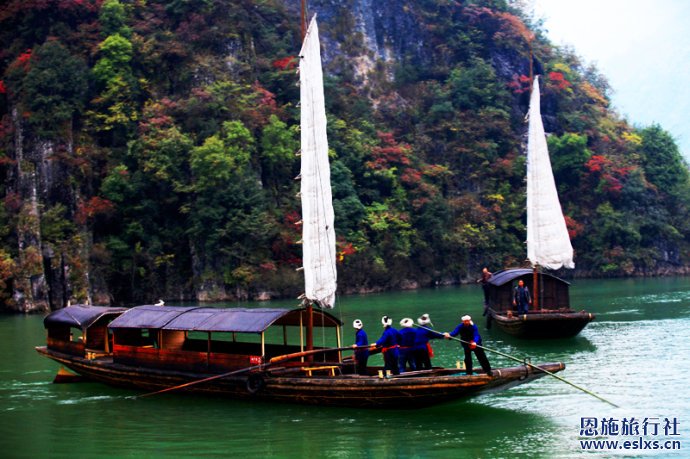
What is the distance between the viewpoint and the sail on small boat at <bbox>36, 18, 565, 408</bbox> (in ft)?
52.6

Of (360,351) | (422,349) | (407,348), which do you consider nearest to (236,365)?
(360,351)

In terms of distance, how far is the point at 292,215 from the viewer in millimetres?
50094

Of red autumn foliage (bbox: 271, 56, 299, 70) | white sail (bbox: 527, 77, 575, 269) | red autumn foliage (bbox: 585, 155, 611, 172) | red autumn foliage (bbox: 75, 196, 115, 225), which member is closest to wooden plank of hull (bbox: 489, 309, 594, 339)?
white sail (bbox: 527, 77, 575, 269)

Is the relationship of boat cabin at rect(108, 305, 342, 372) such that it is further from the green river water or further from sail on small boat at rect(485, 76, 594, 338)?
sail on small boat at rect(485, 76, 594, 338)

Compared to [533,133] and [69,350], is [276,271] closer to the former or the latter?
[533,133]

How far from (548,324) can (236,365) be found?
12824 mm

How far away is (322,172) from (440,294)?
30.0m

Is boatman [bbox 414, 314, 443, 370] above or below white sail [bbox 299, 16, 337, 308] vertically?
below

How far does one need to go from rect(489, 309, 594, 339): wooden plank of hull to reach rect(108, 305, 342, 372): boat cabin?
9.46m

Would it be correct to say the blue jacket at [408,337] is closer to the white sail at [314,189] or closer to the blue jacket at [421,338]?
the blue jacket at [421,338]

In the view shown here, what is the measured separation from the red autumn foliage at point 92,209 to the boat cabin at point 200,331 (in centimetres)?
2751

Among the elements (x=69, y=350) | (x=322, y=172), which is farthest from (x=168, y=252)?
(x=322, y=172)

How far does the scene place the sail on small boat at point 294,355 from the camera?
16047 millimetres

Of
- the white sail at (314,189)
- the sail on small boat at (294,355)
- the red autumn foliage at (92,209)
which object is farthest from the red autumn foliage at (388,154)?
the white sail at (314,189)
